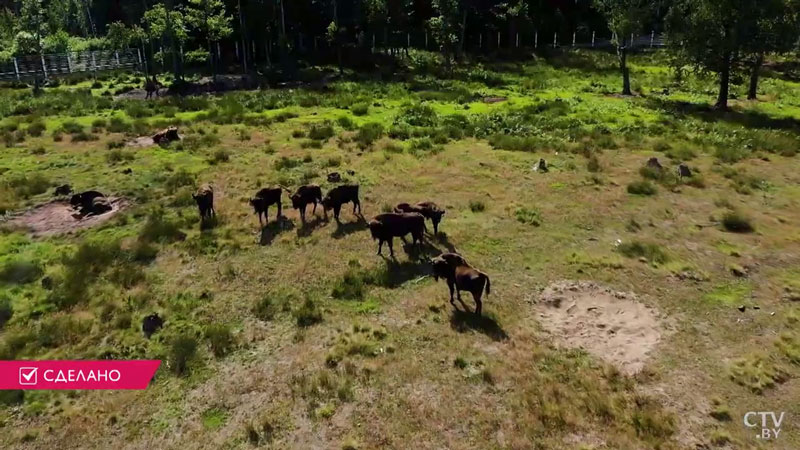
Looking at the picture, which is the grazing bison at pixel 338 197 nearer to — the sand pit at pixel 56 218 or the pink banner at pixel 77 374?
the sand pit at pixel 56 218

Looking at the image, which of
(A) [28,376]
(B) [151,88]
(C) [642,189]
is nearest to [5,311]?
(A) [28,376]

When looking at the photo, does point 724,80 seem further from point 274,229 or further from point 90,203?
point 90,203

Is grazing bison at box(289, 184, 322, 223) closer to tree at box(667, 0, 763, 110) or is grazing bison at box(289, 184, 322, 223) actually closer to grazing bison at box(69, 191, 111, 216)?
grazing bison at box(69, 191, 111, 216)

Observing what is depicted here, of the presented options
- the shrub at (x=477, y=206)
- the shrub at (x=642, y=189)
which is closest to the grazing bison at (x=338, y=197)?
the shrub at (x=477, y=206)

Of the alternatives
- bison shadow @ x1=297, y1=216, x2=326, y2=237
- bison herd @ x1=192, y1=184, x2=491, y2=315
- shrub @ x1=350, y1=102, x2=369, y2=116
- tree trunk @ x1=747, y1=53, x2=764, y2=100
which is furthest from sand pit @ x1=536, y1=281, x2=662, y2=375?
tree trunk @ x1=747, y1=53, x2=764, y2=100

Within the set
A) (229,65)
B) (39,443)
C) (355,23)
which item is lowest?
(39,443)

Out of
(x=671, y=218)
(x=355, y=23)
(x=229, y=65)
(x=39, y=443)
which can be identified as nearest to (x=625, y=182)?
(x=671, y=218)

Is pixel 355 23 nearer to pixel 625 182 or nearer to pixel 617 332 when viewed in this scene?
pixel 625 182

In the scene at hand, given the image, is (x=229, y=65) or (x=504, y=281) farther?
(x=229, y=65)
